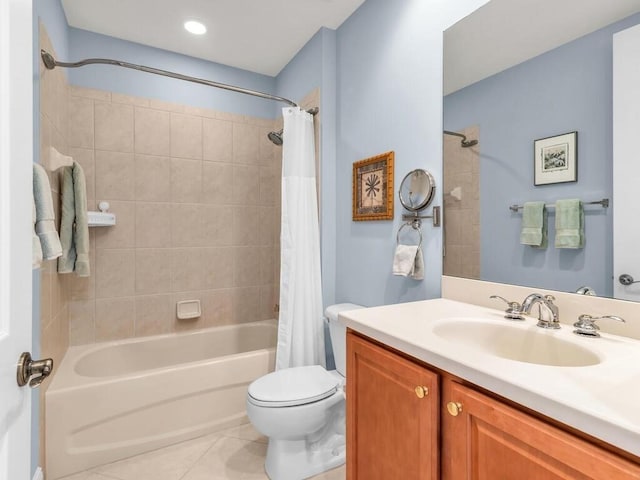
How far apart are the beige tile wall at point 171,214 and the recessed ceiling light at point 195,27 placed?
553mm

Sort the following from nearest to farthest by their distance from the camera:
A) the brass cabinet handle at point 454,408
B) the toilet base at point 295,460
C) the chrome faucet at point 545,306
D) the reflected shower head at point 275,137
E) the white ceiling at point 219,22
→ the brass cabinet handle at point 454,408 → the chrome faucet at point 545,306 → the toilet base at point 295,460 → the white ceiling at point 219,22 → the reflected shower head at point 275,137

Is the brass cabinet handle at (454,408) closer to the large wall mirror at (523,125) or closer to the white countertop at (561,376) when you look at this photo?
the white countertop at (561,376)

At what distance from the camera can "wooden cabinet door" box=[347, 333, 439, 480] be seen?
849 mm

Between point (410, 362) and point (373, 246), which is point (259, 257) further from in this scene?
point (410, 362)

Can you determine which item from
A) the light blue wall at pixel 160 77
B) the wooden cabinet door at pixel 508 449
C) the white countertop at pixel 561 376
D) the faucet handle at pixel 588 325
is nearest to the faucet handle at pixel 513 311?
the white countertop at pixel 561 376

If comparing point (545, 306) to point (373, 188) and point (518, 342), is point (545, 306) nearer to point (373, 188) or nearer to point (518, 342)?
point (518, 342)

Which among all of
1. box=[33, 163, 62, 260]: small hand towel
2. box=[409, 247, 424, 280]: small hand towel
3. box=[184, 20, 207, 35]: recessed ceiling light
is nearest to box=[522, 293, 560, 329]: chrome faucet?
box=[409, 247, 424, 280]: small hand towel

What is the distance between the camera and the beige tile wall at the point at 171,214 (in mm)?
2342

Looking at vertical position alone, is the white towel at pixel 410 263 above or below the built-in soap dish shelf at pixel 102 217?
below

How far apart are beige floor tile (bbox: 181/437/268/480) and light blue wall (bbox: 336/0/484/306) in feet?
3.37

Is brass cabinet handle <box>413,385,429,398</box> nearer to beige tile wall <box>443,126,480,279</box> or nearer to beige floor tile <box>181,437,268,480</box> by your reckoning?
beige tile wall <box>443,126,480,279</box>

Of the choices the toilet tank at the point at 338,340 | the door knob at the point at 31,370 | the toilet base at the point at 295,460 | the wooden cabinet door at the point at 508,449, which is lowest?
the toilet base at the point at 295,460

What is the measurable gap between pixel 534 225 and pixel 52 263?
234 centimetres

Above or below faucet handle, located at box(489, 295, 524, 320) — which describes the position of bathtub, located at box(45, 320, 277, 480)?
below
